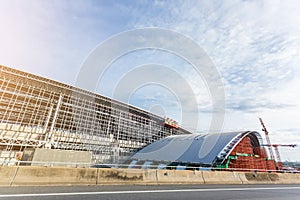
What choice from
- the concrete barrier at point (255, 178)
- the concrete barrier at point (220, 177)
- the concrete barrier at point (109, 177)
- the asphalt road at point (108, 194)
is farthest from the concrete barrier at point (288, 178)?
the asphalt road at point (108, 194)

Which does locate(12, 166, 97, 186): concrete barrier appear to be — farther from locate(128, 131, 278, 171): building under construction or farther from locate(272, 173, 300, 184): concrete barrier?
locate(128, 131, 278, 171): building under construction

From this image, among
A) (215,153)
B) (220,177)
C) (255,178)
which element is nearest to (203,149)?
(215,153)

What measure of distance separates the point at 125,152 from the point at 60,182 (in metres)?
36.8

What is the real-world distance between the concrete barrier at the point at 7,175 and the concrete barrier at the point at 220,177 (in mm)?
8565

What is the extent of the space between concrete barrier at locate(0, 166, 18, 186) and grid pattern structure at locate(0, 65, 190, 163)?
27.2m

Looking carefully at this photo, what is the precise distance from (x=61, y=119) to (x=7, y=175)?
32681mm

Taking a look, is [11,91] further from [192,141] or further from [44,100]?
[192,141]

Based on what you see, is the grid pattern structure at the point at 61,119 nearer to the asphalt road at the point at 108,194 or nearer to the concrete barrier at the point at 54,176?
the concrete barrier at the point at 54,176

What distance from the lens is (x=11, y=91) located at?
31.0m

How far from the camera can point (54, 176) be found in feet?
19.8

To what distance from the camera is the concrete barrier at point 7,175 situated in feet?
17.4

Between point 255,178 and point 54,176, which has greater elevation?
point 54,176

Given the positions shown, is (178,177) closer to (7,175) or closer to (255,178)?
(255,178)

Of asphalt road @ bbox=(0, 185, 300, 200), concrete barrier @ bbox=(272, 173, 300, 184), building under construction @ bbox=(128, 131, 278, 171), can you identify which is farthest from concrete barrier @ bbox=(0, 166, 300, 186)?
building under construction @ bbox=(128, 131, 278, 171)
